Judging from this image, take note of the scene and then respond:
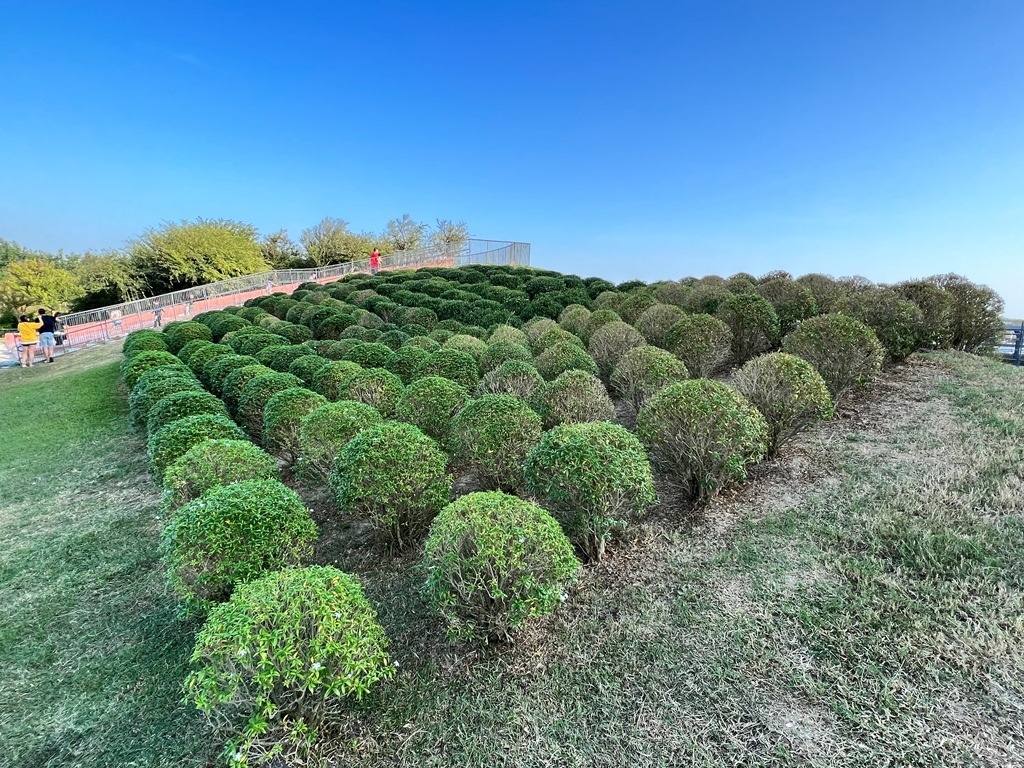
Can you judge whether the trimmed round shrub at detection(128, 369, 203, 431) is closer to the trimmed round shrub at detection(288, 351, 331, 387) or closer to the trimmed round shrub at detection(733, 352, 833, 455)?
the trimmed round shrub at detection(288, 351, 331, 387)

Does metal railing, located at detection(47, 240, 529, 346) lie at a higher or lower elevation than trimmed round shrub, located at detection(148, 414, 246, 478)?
higher

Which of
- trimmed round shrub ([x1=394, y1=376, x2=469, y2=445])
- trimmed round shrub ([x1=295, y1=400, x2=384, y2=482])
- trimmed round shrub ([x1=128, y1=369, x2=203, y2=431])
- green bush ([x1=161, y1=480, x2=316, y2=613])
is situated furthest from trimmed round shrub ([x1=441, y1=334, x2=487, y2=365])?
green bush ([x1=161, y1=480, x2=316, y2=613])

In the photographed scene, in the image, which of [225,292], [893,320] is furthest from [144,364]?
[225,292]

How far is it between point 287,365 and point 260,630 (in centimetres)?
718

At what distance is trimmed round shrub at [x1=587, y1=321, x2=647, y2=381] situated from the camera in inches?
302

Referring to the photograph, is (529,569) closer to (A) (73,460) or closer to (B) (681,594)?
(B) (681,594)

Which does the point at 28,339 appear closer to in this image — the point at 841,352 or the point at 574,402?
the point at 574,402

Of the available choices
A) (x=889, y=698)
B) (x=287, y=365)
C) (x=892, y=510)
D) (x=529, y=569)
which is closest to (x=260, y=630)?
(x=529, y=569)

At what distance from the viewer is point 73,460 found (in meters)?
7.38

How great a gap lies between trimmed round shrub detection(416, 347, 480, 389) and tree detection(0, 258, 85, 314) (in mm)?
35339

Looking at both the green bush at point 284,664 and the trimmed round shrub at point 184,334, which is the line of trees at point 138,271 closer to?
the trimmed round shrub at point 184,334

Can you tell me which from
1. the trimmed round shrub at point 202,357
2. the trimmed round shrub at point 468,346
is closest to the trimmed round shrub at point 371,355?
the trimmed round shrub at point 468,346

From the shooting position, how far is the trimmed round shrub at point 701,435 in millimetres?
4262

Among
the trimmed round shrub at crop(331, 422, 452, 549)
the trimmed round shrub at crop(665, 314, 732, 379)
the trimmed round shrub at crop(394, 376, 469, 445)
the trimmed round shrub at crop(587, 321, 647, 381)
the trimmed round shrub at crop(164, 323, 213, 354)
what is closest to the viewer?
the trimmed round shrub at crop(331, 422, 452, 549)
